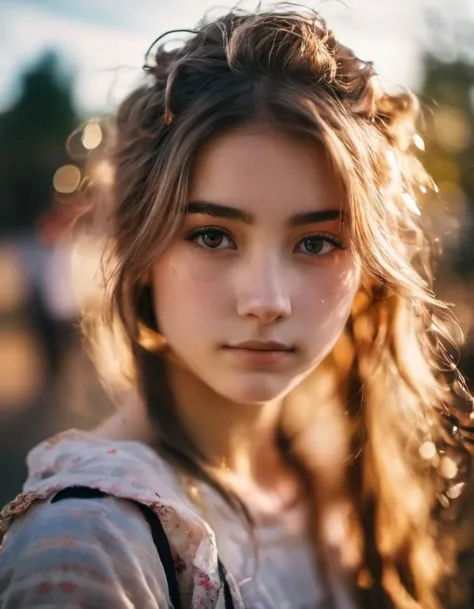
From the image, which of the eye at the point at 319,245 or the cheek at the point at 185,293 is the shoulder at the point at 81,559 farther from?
the eye at the point at 319,245

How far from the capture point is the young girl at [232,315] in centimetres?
110

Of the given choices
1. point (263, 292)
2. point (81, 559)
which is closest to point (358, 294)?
point (263, 292)

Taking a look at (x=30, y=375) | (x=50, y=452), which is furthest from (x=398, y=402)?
(x=30, y=375)

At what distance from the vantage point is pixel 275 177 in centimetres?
123

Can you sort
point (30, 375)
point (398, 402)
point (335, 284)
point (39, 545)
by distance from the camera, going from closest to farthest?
point (39, 545)
point (335, 284)
point (398, 402)
point (30, 375)

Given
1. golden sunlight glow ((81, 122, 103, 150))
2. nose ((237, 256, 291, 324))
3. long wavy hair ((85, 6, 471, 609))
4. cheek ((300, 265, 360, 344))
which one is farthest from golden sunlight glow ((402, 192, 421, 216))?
golden sunlight glow ((81, 122, 103, 150))

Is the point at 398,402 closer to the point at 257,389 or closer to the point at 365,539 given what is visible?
the point at 365,539

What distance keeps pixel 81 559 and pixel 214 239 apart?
52 cm

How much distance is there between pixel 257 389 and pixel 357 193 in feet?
1.14

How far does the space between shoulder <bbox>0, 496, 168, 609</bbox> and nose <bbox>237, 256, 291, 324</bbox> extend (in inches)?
13.5

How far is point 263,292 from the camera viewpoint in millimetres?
1219

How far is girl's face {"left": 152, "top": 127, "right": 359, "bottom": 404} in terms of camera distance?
123cm

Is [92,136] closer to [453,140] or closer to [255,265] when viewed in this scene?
[255,265]

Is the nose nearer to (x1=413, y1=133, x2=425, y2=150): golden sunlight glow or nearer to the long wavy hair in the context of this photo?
the long wavy hair
